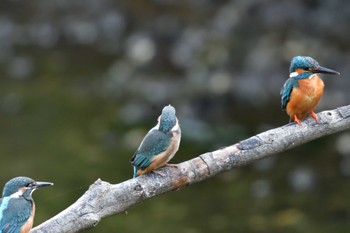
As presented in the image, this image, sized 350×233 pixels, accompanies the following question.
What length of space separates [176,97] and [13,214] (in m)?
7.06

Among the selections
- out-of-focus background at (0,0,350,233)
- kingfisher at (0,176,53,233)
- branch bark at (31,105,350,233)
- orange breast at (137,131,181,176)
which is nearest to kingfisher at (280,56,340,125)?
branch bark at (31,105,350,233)

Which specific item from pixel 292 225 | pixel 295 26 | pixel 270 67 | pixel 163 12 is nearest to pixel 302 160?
pixel 292 225

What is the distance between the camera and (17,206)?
6.00m

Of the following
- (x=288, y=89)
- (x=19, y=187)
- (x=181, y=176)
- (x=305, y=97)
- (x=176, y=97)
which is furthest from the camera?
(x=176, y=97)

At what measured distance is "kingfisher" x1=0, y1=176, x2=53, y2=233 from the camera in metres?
5.94

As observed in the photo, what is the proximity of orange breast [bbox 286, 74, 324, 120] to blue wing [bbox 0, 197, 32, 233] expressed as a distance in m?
2.00

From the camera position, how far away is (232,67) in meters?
13.4

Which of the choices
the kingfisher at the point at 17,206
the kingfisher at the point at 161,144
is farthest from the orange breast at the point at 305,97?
the kingfisher at the point at 17,206

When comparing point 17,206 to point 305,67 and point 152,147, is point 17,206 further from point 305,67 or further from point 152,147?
point 305,67

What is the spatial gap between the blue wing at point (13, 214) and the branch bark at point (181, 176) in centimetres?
36

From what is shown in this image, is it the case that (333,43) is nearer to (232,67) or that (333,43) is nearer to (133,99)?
(232,67)

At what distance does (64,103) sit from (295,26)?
3657 millimetres

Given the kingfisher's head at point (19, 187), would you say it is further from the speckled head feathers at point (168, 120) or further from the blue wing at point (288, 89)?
the blue wing at point (288, 89)

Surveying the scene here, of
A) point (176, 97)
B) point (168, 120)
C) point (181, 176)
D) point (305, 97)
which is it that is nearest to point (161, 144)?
point (168, 120)
